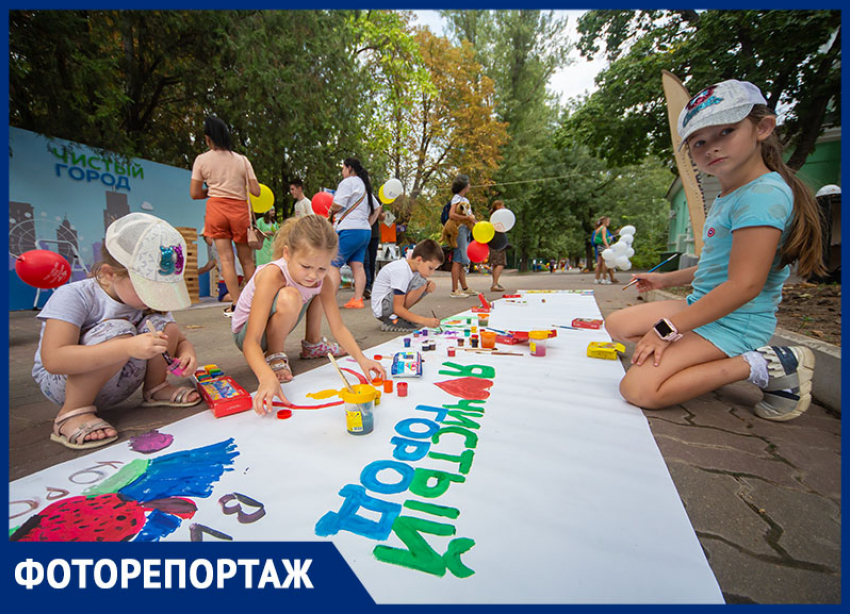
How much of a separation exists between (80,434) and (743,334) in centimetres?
237

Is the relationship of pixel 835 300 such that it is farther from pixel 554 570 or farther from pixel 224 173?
pixel 224 173

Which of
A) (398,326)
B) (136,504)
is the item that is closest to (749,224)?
(136,504)

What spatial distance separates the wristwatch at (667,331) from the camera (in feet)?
4.97

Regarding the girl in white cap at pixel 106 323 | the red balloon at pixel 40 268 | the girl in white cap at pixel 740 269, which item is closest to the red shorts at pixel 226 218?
the red balloon at pixel 40 268

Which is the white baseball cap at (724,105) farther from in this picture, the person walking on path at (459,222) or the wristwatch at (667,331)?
the person walking on path at (459,222)

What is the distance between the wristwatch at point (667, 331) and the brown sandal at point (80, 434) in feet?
6.52

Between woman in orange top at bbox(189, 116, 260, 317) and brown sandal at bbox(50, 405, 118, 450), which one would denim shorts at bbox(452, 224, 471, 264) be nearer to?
woman in orange top at bbox(189, 116, 260, 317)

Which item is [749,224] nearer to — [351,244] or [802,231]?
[802,231]

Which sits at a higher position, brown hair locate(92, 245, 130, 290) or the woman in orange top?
the woman in orange top

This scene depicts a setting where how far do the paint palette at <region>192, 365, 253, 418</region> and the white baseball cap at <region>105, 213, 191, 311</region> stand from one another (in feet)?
1.32

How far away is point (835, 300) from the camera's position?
3484 millimetres

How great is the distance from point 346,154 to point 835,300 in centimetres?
758

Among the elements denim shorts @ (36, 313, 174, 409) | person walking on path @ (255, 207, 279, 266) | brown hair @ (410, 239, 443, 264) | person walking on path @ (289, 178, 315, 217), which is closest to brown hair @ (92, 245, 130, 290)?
denim shorts @ (36, 313, 174, 409)

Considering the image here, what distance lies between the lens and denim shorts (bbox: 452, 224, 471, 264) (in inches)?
216
